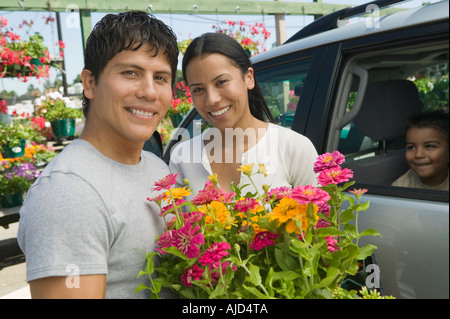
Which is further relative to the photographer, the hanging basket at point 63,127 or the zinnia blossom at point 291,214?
the hanging basket at point 63,127

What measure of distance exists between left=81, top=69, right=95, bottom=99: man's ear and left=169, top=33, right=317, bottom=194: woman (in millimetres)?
659

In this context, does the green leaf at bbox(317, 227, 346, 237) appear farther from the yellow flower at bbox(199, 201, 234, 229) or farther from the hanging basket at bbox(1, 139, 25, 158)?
the hanging basket at bbox(1, 139, 25, 158)

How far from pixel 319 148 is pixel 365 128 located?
8.8 inches

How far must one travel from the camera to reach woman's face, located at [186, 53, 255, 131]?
5.95ft

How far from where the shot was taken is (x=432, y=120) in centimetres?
149

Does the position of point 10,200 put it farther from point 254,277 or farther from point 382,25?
point 254,277

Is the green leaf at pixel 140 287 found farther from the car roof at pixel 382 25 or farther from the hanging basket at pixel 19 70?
the hanging basket at pixel 19 70

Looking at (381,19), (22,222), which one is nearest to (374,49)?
(381,19)

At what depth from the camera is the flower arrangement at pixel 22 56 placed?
17.6 ft

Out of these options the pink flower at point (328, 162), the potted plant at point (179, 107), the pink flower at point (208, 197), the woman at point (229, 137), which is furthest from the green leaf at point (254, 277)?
the potted plant at point (179, 107)

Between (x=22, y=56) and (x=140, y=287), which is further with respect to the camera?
(x=22, y=56)

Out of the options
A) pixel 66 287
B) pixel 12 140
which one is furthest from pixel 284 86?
pixel 12 140

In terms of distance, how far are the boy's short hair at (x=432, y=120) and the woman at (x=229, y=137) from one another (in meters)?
0.40

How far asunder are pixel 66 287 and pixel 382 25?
1442 mm
